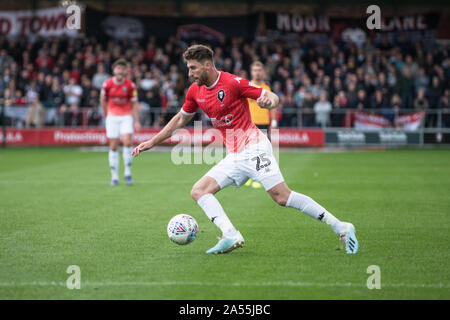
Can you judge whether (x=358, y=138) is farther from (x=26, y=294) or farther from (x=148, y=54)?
(x=26, y=294)

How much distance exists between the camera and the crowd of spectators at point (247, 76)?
86.4ft

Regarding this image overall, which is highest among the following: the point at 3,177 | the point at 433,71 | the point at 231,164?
the point at 433,71

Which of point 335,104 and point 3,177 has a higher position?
point 335,104

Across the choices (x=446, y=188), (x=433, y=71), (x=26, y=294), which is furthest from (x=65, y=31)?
(x=26, y=294)

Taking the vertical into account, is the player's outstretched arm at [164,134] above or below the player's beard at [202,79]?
below

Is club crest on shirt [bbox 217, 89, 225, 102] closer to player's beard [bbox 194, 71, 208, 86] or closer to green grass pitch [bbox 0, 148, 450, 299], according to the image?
player's beard [bbox 194, 71, 208, 86]

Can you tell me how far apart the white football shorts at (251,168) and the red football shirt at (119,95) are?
299 inches

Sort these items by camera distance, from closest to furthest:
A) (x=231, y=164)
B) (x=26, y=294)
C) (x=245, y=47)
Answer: (x=26, y=294) → (x=231, y=164) → (x=245, y=47)

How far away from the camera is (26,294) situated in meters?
5.28

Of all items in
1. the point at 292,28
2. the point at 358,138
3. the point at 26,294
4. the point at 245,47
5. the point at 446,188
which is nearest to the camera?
the point at 26,294

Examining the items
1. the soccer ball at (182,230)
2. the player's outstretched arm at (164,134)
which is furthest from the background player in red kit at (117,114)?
the soccer ball at (182,230)

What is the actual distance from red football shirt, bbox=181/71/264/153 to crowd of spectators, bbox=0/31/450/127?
1834cm

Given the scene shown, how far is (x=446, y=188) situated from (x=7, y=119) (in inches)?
773

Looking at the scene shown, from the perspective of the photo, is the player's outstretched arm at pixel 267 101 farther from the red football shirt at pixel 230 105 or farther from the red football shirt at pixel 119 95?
the red football shirt at pixel 119 95
